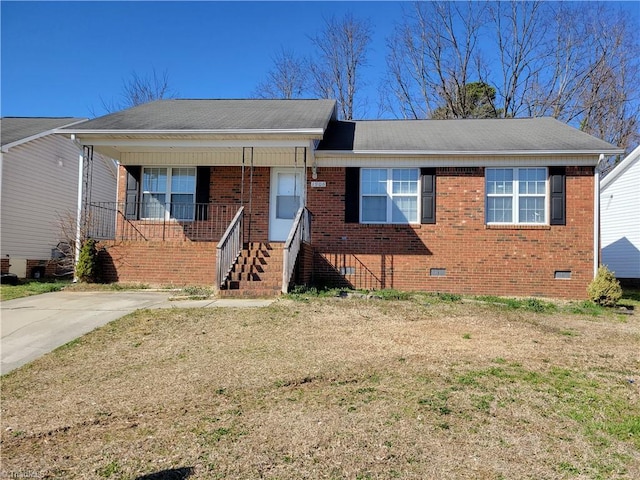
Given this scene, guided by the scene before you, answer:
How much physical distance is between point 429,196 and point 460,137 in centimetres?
223

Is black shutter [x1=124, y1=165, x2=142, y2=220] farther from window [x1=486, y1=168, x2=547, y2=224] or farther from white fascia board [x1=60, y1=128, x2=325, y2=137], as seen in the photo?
window [x1=486, y1=168, x2=547, y2=224]

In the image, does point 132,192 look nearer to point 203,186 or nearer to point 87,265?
point 203,186

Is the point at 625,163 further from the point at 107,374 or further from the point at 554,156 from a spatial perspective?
the point at 107,374

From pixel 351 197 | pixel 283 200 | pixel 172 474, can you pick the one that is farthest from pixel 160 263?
pixel 172 474

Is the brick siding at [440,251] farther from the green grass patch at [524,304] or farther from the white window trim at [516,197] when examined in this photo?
the green grass patch at [524,304]

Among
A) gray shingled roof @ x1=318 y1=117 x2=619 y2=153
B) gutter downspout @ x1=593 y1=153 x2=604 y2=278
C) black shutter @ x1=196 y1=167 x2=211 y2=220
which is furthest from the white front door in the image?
gutter downspout @ x1=593 y1=153 x2=604 y2=278

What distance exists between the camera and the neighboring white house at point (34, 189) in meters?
14.9

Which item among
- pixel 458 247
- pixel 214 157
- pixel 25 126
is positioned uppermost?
pixel 25 126

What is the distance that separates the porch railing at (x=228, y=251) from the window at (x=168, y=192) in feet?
8.33

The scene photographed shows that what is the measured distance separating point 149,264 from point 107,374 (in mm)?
6302

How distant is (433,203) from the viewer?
1202 centimetres

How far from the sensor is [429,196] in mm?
12016

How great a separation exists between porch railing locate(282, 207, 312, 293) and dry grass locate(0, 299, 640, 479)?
2.11 meters

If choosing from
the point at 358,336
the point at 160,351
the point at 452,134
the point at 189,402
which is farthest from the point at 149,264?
the point at 452,134
